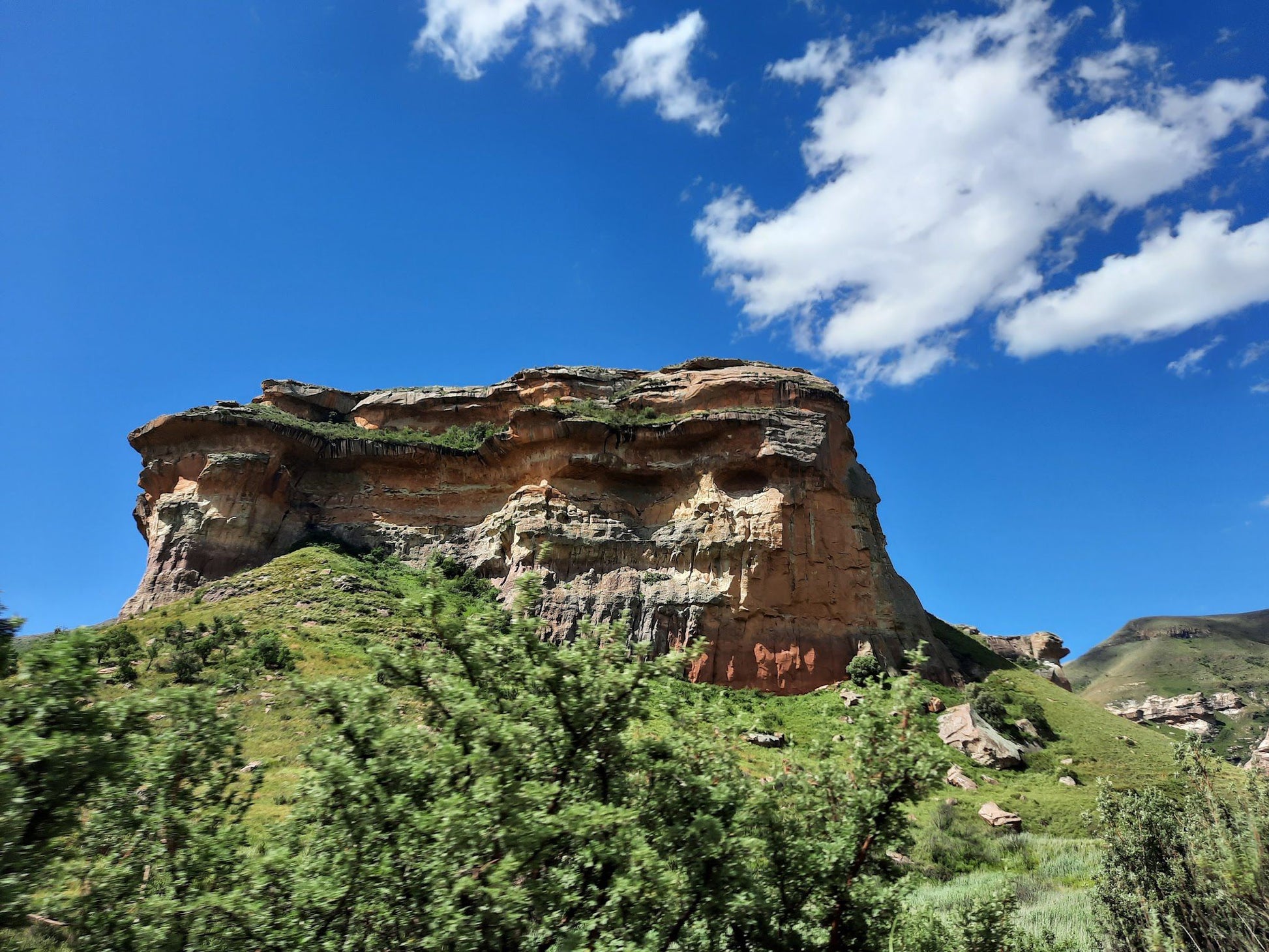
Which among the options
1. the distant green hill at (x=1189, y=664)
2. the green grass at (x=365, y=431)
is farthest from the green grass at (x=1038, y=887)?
the distant green hill at (x=1189, y=664)

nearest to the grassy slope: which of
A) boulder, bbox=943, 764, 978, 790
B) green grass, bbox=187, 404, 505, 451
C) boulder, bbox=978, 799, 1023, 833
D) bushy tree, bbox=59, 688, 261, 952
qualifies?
boulder, bbox=943, 764, 978, 790

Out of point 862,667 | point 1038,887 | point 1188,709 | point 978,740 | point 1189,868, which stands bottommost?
point 1038,887

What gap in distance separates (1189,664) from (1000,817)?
104 metres

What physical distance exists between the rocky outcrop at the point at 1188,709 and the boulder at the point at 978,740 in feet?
194

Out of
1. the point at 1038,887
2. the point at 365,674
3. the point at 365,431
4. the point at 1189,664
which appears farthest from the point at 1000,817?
the point at 1189,664

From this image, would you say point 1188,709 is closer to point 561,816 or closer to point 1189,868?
point 1189,868

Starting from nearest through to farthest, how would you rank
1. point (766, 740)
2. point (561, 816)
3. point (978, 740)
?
point (561, 816)
point (766, 740)
point (978, 740)

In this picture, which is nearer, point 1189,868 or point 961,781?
point 1189,868

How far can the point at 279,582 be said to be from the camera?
41.5 m

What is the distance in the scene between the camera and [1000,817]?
26.4m

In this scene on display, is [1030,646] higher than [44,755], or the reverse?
[1030,646]

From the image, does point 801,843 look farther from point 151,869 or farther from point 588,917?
point 151,869

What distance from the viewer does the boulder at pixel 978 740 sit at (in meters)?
33.8

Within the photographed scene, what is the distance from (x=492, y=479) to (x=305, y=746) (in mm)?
43519
